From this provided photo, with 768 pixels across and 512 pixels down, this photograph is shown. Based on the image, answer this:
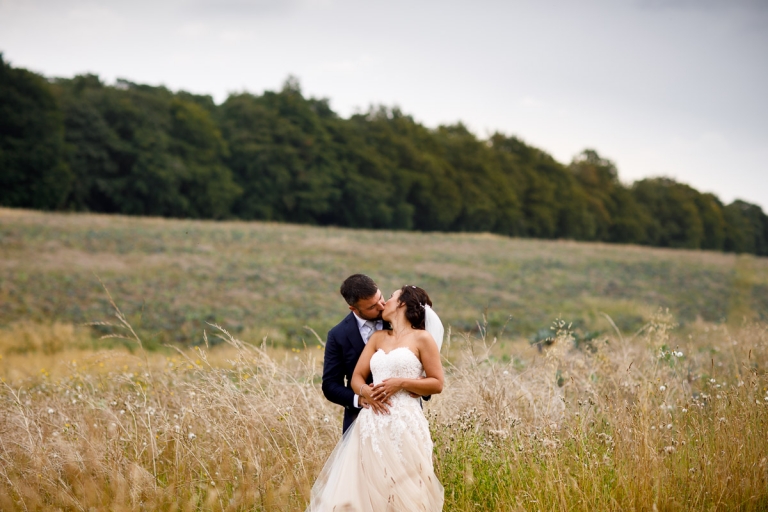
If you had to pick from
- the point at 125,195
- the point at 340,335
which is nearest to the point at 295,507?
the point at 340,335

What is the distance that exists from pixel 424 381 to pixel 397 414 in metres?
0.29

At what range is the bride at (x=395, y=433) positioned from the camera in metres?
3.58

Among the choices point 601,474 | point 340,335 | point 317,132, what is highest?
point 317,132

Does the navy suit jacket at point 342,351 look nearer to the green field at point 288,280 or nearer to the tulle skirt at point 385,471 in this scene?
the tulle skirt at point 385,471

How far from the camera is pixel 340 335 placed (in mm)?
4062

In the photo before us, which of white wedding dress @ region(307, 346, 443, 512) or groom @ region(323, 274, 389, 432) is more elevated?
groom @ region(323, 274, 389, 432)

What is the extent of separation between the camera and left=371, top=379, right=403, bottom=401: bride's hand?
12.0ft

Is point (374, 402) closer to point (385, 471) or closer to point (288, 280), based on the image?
point (385, 471)

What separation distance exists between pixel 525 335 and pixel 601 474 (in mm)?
14003

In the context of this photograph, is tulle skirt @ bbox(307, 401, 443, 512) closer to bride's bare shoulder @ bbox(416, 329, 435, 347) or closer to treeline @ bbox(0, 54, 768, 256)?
bride's bare shoulder @ bbox(416, 329, 435, 347)

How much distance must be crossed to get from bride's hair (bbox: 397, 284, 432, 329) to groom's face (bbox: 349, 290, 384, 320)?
0.54ft

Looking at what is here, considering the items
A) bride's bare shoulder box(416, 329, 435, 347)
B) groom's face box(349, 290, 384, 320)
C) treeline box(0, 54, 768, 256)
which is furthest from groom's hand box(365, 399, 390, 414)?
treeline box(0, 54, 768, 256)

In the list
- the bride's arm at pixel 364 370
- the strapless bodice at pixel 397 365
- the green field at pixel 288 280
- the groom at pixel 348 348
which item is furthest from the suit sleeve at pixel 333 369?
the green field at pixel 288 280

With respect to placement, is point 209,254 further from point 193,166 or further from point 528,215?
point 528,215
